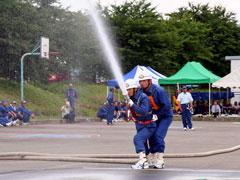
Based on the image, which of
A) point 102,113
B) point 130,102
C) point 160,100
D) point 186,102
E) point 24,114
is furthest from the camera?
point 102,113

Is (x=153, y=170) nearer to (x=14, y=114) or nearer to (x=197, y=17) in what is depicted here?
(x=14, y=114)

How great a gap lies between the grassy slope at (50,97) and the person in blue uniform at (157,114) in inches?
927

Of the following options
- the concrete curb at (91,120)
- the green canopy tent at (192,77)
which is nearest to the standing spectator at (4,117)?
the concrete curb at (91,120)

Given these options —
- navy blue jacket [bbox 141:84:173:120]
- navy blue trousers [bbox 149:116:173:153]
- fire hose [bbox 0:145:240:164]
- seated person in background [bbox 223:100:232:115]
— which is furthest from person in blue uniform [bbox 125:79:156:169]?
seated person in background [bbox 223:100:232:115]

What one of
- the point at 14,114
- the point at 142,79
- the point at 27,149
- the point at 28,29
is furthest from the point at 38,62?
the point at 142,79

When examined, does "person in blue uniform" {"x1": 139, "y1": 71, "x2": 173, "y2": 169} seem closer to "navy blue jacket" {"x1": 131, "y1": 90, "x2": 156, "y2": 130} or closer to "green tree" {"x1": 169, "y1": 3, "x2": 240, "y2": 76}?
"navy blue jacket" {"x1": 131, "y1": 90, "x2": 156, "y2": 130}

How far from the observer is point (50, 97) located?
139ft

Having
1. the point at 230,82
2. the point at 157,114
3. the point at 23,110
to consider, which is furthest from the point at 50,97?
the point at 157,114

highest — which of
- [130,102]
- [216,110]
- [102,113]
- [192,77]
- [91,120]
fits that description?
[192,77]

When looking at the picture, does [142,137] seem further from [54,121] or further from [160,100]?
[54,121]

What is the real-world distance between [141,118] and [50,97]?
32847 mm

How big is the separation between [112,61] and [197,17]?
7532 cm

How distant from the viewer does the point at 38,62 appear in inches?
1641

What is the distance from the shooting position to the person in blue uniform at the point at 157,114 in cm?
1002
